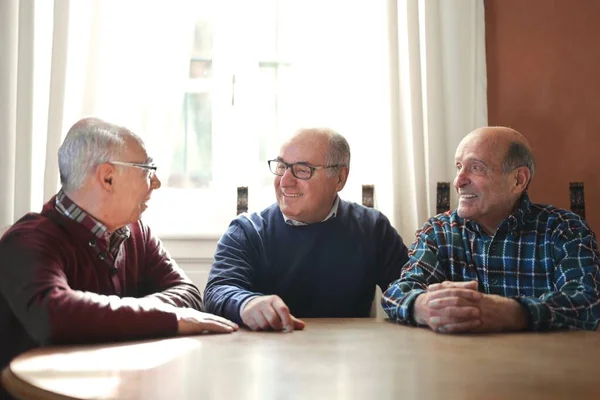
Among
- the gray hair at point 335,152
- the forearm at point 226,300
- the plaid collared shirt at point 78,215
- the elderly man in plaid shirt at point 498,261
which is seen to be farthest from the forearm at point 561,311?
the plaid collared shirt at point 78,215

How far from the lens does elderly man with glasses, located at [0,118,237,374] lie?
1.77 metres

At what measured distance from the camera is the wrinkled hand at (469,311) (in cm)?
199

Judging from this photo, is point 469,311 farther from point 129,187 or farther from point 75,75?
point 75,75

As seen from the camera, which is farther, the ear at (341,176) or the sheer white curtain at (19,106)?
the sheer white curtain at (19,106)

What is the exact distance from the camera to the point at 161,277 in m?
2.30

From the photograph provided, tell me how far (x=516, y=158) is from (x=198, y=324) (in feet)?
4.01

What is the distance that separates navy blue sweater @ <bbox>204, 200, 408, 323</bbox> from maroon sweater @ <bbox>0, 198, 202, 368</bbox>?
47cm

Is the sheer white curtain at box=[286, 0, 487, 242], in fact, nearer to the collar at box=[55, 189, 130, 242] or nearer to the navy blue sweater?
the navy blue sweater

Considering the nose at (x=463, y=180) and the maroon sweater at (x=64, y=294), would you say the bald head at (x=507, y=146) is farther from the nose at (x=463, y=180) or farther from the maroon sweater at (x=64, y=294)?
the maroon sweater at (x=64, y=294)

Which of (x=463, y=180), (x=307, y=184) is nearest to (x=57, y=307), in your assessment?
(x=307, y=184)

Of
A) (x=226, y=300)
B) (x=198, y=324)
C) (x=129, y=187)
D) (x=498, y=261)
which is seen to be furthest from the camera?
(x=498, y=261)

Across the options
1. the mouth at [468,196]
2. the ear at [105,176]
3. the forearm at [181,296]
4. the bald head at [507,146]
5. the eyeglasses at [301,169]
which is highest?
the bald head at [507,146]

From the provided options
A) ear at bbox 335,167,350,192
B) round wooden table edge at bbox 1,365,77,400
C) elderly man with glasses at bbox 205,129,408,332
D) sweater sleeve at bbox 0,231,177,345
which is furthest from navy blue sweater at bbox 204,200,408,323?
round wooden table edge at bbox 1,365,77,400

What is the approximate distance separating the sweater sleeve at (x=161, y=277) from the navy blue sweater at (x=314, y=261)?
0.78 ft
